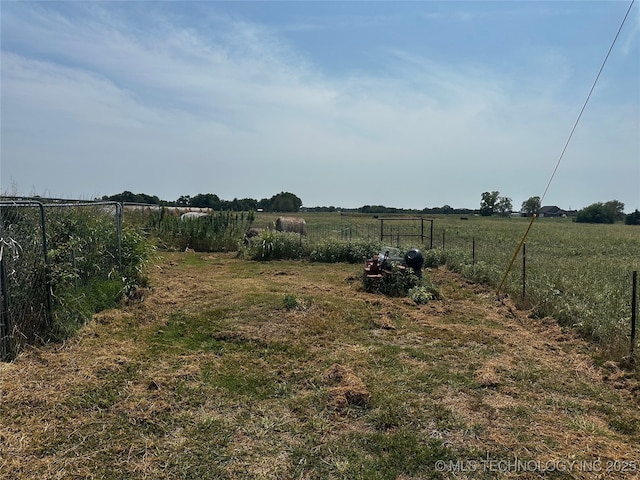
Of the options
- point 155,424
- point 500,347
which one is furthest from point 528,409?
point 155,424

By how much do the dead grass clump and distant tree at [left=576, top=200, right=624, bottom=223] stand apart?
81.6 m

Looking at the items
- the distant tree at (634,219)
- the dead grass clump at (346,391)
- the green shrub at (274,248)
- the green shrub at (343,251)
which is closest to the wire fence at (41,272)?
the dead grass clump at (346,391)

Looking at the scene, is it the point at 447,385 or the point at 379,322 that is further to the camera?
the point at 379,322

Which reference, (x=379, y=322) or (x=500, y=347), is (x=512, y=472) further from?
(x=379, y=322)

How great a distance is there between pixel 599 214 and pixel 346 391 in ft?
282

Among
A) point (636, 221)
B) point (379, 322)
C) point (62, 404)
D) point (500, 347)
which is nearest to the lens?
point (62, 404)

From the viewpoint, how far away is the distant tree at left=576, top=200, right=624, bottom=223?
7054 cm

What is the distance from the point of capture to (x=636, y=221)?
211 feet

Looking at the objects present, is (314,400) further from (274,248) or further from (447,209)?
(447,209)

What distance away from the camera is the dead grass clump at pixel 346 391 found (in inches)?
132

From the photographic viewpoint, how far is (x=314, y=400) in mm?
3426

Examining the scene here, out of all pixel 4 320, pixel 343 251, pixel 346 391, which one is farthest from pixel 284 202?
pixel 346 391

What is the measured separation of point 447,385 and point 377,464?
1472 mm

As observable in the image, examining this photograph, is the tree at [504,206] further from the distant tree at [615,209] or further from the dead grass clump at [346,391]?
the dead grass clump at [346,391]
